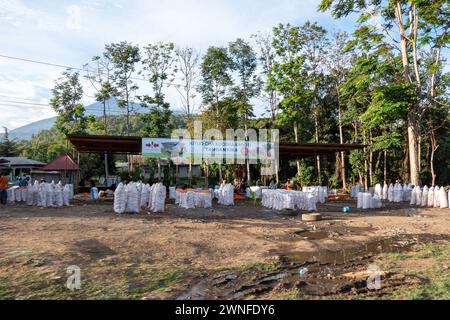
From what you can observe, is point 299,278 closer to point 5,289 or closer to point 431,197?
point 5,289

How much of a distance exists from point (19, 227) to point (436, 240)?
10.8 m

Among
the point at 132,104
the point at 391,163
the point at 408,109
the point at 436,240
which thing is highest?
the point at 132,104

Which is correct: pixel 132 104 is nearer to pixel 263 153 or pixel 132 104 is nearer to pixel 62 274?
pixel 263 153

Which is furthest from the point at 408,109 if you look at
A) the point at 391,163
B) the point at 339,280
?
the point at 339,280

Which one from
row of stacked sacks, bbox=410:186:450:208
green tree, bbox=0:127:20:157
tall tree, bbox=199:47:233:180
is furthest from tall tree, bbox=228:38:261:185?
green tree, bbox=0:127:20:157

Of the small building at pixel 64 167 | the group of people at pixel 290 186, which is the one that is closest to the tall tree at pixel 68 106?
the small building at pixel 64 167

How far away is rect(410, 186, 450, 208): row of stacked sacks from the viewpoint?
50.9 ft

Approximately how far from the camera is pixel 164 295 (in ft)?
15.1

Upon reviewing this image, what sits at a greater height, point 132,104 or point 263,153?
point 132,104

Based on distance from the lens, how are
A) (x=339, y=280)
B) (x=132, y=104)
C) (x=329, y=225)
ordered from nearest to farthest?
(x=339, y=280) < (x=329, y=225) < (x=132, y=104)

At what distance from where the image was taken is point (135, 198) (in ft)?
43.0

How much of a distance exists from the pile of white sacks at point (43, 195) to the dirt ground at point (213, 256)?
3144 millimetres

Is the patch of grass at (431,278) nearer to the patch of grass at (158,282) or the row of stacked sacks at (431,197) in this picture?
the patch of grass at (158,282)
